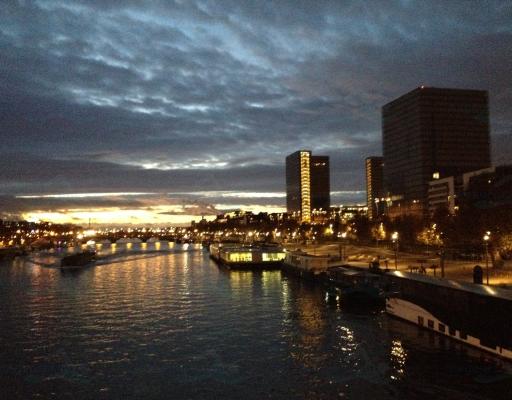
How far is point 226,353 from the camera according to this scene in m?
40.7

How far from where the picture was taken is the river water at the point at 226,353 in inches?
1278

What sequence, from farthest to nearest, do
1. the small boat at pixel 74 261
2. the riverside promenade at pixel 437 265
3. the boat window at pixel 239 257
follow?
1. the small boat at pixel 74 261
2. the boat window at pixel 239 257
3. the riverside promenade at pixel 437 265

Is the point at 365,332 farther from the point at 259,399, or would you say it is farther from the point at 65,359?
the point at 65,359

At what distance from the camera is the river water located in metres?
32.5

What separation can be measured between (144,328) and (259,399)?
23.0m

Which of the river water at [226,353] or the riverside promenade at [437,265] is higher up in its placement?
the riverside promenade at [437,265]

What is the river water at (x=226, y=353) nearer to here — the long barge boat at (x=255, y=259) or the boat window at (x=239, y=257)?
the long barge boat at (x=255, y=259)

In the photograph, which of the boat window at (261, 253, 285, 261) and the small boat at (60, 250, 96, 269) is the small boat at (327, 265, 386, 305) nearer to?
the boat window at (261, 253, 285, 261)

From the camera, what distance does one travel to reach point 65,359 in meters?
39.9

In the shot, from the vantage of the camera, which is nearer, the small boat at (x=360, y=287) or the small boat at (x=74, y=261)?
the small boat at (x=360, y=287)

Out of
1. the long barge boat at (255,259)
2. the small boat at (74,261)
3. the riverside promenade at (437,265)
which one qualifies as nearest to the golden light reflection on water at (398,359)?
the riverside promenade at (437,265)

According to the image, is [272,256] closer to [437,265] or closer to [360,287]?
[437,265]

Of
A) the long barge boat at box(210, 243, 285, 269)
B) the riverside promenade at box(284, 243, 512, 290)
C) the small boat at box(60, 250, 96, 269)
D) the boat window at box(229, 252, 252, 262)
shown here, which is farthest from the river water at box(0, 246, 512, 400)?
the small boat at box(60, 250, 96, 269)

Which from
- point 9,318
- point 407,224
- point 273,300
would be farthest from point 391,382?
point 407,224
